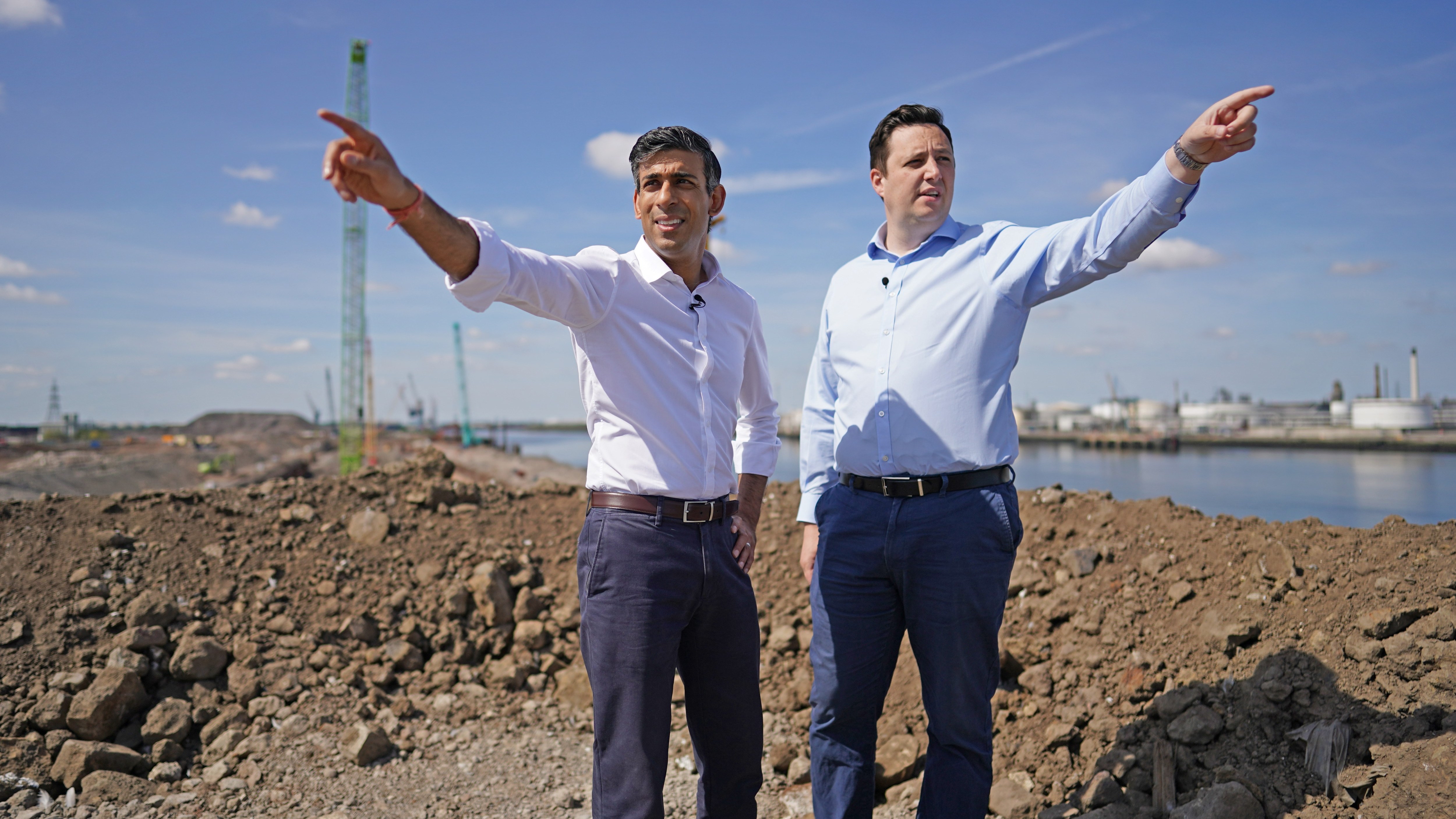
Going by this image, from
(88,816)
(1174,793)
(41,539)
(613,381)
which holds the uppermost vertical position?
(613,381)

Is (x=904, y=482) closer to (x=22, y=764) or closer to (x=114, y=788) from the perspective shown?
(x=114, y=788)

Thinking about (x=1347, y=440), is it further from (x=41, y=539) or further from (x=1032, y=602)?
(x=41, y=539)

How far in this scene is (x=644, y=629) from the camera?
214 cm

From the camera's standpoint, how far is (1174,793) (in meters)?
3.19

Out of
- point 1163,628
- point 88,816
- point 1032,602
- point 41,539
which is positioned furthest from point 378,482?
point 1163,628

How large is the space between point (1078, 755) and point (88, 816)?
4661 mm

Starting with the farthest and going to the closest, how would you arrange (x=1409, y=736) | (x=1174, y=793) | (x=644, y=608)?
(x=1174, y=793) < (x=1409, y=736) < (x=644, y=608)

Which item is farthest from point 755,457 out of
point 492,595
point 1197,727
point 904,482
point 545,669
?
point 492,595

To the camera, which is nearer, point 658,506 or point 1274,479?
point 658,506

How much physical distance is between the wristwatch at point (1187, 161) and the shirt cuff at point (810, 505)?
1464mm

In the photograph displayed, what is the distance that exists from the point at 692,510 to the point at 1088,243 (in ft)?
4.56

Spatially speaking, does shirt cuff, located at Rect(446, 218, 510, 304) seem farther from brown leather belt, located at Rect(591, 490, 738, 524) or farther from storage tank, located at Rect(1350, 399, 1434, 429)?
storage tank, located at Rect(1350, 399, 1434, 429)

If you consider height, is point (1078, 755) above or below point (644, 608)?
below

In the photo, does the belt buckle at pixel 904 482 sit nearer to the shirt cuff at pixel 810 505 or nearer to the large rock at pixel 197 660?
the shirt cuff at pixel 810 505
